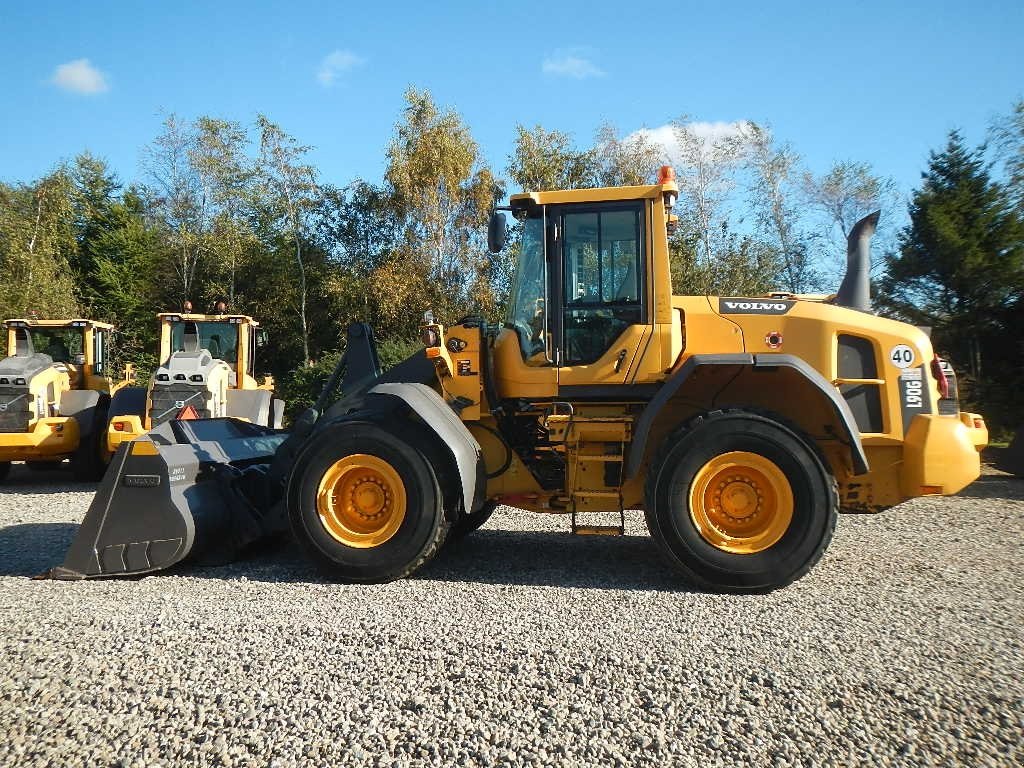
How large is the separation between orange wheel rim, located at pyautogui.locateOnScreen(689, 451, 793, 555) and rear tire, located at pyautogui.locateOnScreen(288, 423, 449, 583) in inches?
67.8

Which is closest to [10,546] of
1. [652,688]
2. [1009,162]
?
[652,688]

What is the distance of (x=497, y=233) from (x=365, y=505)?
6.87 feet

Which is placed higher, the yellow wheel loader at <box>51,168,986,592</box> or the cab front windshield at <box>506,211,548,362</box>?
the cab front windshield at <box>506,211,548,362</box>

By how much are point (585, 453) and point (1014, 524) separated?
4.78m

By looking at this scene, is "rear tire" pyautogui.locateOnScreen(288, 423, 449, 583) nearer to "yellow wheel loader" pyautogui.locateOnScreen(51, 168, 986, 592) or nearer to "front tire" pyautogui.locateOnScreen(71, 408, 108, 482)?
"yellow wheel loader" pyautogui.locateOnScreen(51, 168, 986, 592)

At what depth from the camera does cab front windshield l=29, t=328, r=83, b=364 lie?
12453 millimetres

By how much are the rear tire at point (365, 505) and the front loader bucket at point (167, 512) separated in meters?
0.64

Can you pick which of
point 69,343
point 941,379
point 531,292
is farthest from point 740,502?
point 69,343

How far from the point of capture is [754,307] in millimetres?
5418

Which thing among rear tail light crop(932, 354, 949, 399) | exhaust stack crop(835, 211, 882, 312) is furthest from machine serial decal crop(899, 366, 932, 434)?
exhaust stack crop(835, 211, 882, 312)

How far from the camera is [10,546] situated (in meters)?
6.50

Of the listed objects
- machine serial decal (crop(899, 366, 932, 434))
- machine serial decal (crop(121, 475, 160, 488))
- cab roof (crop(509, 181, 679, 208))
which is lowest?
machine serial decal (crop(121, 475, 160, 488))

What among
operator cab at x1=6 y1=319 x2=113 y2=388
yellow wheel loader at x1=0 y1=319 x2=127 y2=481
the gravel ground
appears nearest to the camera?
the gravel ground

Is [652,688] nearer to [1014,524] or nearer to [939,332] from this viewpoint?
[1014,524]
